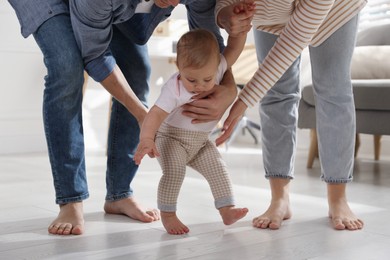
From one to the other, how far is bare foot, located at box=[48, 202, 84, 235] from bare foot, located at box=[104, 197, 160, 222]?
7.3 inches

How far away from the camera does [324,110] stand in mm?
1629

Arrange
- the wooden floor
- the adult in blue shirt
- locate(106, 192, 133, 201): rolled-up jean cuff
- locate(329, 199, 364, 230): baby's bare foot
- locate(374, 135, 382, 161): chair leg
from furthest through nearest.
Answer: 1. locate(374, 135, 382, 161): chair leg
2. locate(106, 192, 133, 201): rolled-up jean cuff
3. locate(329, 199, 364, 230): baby's bare foot
4. the adult in blue shirt
5. the wooden floor

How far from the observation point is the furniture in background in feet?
8.71

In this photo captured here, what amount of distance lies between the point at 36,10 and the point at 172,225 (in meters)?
0.62

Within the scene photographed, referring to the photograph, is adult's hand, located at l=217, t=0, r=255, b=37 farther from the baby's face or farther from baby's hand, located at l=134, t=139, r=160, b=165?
baby's hand, located at l=134, t=139, r=160, b=165

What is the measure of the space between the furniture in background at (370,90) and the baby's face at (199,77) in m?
1.40

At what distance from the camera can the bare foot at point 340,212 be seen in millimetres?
1567

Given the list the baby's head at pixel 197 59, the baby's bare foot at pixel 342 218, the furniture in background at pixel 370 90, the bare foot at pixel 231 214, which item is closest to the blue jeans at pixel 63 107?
the baby's head at pixel 197 59

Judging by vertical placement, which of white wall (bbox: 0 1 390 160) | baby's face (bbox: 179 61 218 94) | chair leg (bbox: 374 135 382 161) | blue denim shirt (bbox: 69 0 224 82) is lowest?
chair leg (bbox: 374 135 382 161)

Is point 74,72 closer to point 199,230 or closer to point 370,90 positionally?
point 199,230

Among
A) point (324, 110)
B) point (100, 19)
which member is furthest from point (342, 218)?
point (100, 19)

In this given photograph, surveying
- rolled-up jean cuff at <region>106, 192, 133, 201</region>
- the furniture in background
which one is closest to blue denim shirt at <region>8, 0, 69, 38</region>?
rolled-up jean cuff at <region>106, 192, 133, 201</region>

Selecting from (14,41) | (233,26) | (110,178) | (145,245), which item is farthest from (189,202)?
(14,41)

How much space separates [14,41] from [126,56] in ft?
7.57
